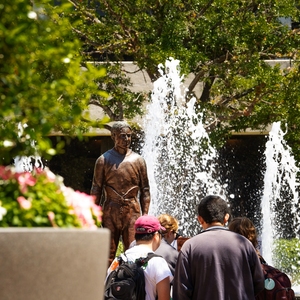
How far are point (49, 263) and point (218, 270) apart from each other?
2.57 metres

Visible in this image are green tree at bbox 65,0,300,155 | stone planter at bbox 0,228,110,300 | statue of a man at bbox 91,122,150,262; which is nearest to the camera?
stone planter at bbox 0,228,110,300

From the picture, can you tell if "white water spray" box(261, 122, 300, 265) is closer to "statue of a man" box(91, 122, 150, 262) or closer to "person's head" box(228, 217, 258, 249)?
"statue of a man" box(91, 122, 150, 262)

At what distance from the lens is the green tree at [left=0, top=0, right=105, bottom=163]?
105 inches

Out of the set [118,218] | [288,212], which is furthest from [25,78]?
[288,212]

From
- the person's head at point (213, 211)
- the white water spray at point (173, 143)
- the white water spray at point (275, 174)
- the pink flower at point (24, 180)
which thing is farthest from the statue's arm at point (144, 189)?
the white water spray at point (275, 174)

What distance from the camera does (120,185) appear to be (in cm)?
842

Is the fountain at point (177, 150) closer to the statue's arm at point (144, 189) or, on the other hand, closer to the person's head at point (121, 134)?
the statue's arm at point (144, 189)

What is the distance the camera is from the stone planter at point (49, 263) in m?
2.38

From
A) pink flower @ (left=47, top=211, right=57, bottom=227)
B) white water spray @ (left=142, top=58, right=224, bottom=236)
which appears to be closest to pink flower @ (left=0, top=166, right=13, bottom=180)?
pink flower @ (left=47, top=211, right=57, bottom=227)

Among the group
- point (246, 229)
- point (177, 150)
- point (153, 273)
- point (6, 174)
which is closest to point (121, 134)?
point (246, 229)

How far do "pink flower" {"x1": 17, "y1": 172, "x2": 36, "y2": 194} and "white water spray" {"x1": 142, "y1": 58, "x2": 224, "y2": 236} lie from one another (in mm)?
12642

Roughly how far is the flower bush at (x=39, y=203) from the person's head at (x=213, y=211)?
7.47 feet

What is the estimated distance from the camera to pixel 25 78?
8.77 feet

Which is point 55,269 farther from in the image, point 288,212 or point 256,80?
point 288,212
